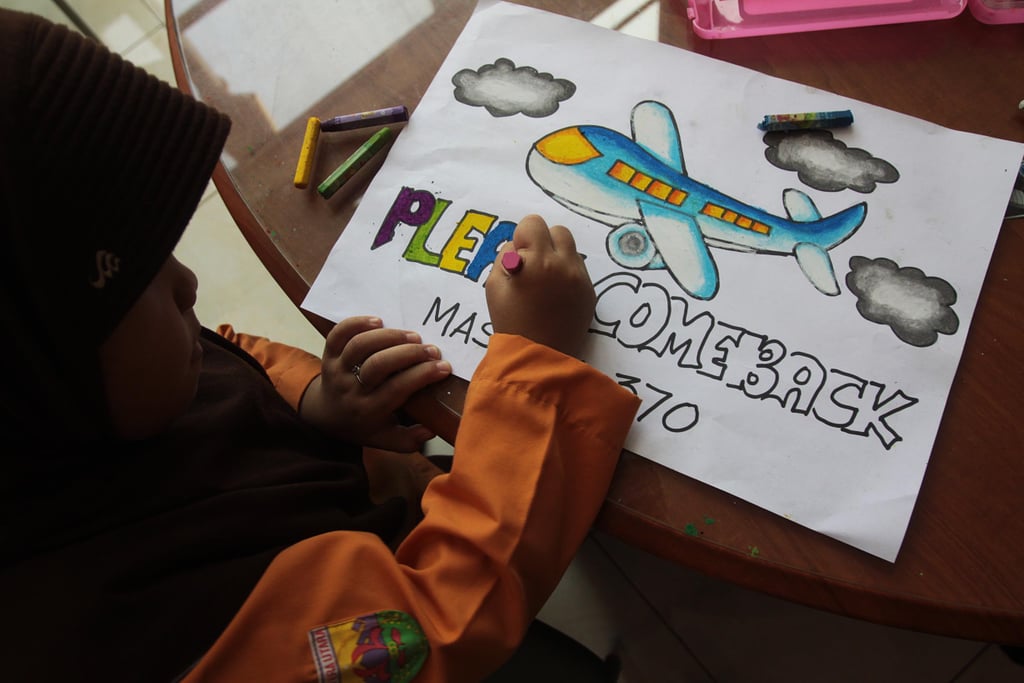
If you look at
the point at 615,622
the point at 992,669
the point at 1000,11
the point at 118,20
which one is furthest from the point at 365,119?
the point at 118,20

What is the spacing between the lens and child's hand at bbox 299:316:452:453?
466 millimetres

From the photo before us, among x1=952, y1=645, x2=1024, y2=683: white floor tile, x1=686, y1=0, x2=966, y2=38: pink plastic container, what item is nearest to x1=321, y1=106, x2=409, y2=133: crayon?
x1=686, y1=0, x2=966, y2=38: pink plastic container

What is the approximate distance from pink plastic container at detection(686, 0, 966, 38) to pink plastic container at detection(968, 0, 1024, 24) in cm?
1

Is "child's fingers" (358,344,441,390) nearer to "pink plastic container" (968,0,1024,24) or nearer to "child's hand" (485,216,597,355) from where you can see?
"child's hand" (485,216,597,355)

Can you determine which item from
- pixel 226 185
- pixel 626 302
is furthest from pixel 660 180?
pixel 226 185

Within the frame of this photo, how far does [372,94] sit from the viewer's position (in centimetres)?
55

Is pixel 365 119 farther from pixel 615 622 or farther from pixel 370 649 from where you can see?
pixel 615 622

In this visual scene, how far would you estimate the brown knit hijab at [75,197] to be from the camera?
0.32m

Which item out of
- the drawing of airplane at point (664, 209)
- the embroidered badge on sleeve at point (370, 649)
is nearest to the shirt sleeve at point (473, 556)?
A: the embroidered badge on sleeve at point (370, 649)

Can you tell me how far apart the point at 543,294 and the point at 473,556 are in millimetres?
168

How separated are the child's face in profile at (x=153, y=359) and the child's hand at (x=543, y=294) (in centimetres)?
19

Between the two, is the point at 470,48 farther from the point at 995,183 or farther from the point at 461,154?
the point at 995,183

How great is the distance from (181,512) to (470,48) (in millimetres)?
396

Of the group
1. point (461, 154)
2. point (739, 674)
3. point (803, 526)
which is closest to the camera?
point (803, 526)
